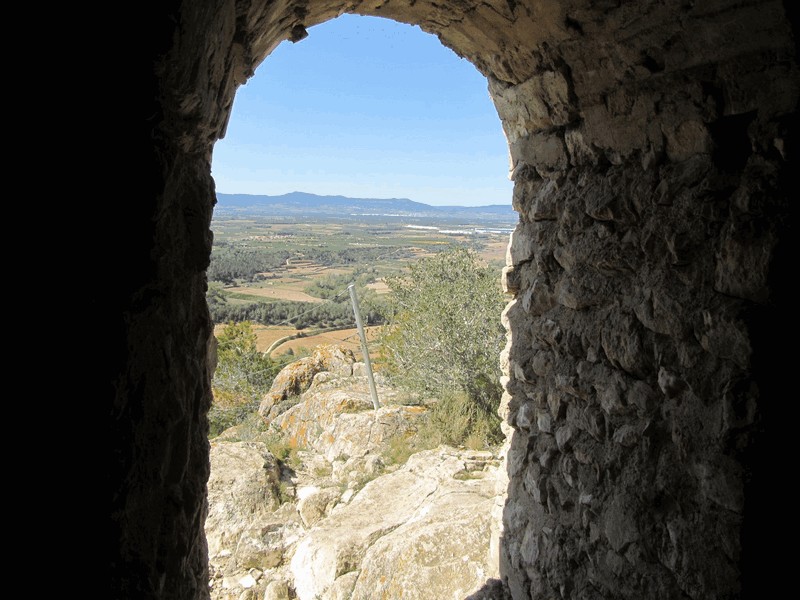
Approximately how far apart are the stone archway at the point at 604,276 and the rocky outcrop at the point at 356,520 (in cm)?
85

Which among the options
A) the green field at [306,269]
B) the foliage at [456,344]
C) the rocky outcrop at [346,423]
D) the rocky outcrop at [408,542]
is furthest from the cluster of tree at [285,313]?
the rocky outcrop at [408,542]

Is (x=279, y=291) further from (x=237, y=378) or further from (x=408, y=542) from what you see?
(x=408, y=542)

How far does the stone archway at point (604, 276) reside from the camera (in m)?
1.31

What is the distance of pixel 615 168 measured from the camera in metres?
2.29

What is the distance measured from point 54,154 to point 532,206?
2274 mm

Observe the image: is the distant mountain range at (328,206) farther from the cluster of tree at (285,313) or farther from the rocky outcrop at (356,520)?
the rocky outcrop at (356,520)

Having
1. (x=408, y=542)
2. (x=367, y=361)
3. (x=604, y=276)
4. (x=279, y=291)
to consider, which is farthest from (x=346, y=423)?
(x=279, y=291)

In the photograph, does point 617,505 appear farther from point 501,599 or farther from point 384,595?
point 384,595

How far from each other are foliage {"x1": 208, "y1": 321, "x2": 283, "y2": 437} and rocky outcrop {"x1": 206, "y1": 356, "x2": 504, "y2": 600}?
6.23m

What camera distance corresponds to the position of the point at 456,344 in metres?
7.45

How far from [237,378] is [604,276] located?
1244 cm

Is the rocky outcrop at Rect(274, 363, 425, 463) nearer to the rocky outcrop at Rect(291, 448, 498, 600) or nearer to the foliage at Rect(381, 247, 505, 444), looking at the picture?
the foliage at Rect(381, 247, 505, 444)

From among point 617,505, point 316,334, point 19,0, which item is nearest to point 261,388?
point 316,334

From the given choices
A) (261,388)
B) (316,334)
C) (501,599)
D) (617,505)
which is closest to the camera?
(617,505)
